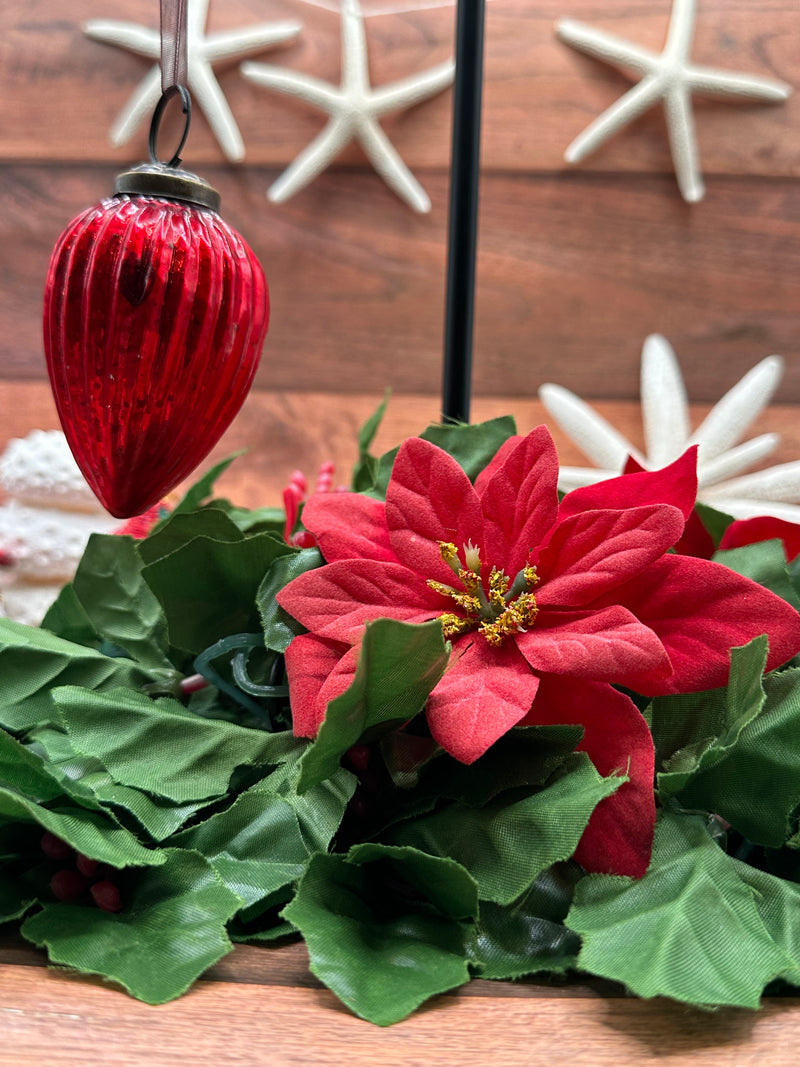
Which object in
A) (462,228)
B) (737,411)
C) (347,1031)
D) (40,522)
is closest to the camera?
(347,1031)

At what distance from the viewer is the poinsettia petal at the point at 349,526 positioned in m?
0.26

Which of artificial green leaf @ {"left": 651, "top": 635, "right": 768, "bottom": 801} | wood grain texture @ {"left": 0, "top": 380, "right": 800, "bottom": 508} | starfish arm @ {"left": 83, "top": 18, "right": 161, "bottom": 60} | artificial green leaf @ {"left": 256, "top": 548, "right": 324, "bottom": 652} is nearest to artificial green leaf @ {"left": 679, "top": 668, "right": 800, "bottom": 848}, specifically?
artificial green leaf @ {"left": 651, "top": 635, "right": 768, "bottom": 801}

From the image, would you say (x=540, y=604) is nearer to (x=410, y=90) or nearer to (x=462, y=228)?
(x=462, y=228)

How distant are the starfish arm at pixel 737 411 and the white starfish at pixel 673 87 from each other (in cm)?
18

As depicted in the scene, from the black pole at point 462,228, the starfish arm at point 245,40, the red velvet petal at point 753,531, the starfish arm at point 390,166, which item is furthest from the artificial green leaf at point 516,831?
the starfish arm at point 245,40

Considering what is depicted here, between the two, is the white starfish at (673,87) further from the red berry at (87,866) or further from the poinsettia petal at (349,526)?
the red berry at (87,866)

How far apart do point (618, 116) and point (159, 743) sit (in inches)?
28.6

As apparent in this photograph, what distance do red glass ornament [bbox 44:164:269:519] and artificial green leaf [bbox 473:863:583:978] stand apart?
5.9 inches

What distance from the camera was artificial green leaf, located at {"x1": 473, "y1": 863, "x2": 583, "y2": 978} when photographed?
0.68 feet

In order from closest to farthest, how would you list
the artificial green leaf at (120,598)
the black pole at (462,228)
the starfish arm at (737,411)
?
the artificial green leaf at (120,598) < the black pole at (462,228) < the starfish arm at (737,411)

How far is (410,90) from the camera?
80 centimetres

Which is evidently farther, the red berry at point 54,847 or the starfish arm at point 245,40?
the starfish arm at point 245,40

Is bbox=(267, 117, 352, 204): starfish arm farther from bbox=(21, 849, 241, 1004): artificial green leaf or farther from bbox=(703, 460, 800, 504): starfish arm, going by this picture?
bbox=(21, 849, 241, 1004): artificial green leaf

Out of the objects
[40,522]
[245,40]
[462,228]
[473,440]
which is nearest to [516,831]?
[473,440]
